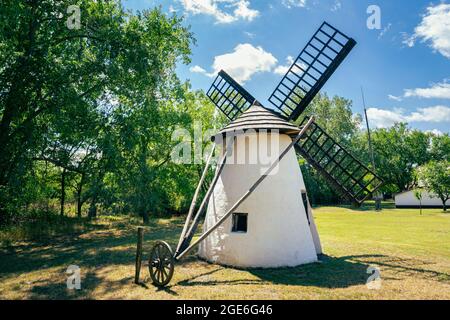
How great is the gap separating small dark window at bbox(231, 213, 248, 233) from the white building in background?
49425mm

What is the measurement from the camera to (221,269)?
9.35m

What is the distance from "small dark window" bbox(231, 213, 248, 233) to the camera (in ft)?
32.6

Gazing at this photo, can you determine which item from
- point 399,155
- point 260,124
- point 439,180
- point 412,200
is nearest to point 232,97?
point 260,124

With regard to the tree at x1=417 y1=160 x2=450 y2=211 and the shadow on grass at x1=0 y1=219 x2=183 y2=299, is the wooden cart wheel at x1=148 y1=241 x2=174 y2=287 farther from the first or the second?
the tree at x1=417 y1=160 x2=450 y2=211

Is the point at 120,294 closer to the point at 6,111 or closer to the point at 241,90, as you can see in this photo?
the point at 241,90

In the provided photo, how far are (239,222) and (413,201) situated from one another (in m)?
51.3

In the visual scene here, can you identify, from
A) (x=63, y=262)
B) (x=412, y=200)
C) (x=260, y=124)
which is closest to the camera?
(x=260, y=124)

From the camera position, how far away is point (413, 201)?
162 feet

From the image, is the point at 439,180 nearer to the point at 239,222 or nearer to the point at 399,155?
the point at 399,155

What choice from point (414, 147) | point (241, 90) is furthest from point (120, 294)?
point (414, 147)

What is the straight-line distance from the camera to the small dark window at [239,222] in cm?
993

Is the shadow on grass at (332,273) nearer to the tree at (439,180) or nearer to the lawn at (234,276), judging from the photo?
the lawn at (234,276)

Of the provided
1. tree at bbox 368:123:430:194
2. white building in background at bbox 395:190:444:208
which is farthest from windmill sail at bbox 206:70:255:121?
tree at bbox 368:123:430:194
